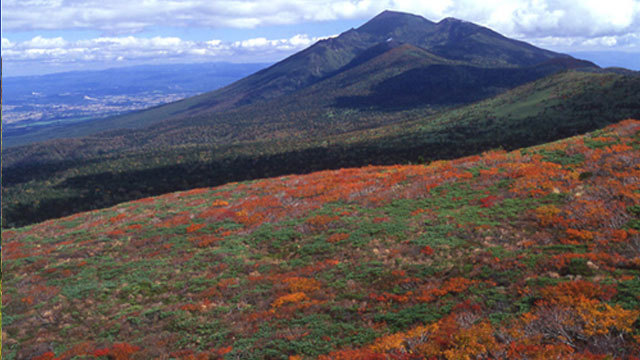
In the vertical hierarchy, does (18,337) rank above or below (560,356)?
below

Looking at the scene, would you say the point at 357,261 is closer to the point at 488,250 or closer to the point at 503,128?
the point at 488,250

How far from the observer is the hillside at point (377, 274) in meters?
11.5

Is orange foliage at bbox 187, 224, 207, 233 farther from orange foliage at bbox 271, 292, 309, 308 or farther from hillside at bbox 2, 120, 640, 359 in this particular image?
orange foliage at bbox 271, 292, 309, 308

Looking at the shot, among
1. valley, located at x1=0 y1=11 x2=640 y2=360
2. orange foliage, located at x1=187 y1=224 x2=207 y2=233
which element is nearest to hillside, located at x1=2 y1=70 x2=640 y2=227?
valley, located at x1=0 y1=11 x2=640 y2=360

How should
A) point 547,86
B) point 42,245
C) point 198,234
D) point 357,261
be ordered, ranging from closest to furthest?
point 357,261
point 198,234
point 42,245
point 547,86

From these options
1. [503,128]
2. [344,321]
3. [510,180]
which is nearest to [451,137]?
[503,128]

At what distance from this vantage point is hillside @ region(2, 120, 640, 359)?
11.5 metres

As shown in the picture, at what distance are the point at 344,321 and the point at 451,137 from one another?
110m

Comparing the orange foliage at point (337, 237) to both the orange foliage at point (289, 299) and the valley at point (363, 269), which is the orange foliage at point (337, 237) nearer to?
the valley at point (363, 269)

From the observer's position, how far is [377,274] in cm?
1659

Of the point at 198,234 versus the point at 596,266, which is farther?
the point at 198,234

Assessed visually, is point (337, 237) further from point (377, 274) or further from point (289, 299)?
point (289, 299)

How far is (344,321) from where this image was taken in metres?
13.7

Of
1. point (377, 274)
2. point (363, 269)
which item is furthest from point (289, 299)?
point (377, 274)
